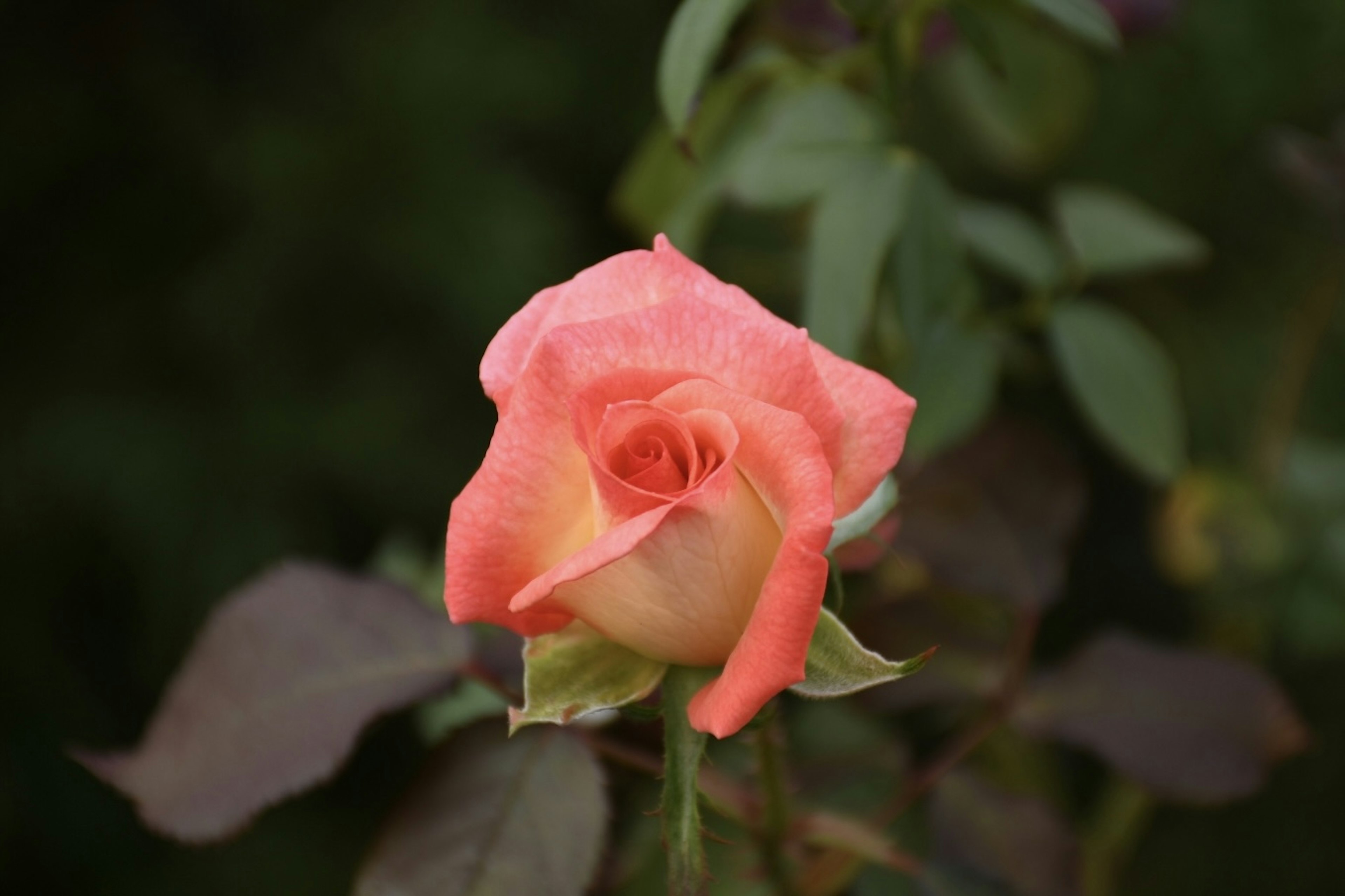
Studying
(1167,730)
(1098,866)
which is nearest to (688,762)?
(1167,730)

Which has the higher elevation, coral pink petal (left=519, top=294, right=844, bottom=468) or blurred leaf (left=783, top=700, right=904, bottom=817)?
coral pink petal (left=519, top=294, right=844, bottom=468)

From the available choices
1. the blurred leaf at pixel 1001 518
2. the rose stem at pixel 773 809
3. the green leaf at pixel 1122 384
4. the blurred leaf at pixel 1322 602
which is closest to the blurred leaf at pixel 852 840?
the rose stem at pixel 773 809

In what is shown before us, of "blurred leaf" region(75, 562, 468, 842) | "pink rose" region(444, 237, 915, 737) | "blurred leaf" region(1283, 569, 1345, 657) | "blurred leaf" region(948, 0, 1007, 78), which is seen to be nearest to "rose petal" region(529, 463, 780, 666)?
"pink rose" region(444, 237, 915, 737)

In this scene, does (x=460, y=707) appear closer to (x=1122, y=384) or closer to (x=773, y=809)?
(x=773, y=809)

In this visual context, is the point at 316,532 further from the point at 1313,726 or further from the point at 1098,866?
the point at 1313,726

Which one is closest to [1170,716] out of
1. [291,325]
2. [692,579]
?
[692,579]

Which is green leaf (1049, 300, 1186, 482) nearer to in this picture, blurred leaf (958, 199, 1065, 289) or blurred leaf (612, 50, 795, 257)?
blurred leaf (958, 199, 1065, 289)
